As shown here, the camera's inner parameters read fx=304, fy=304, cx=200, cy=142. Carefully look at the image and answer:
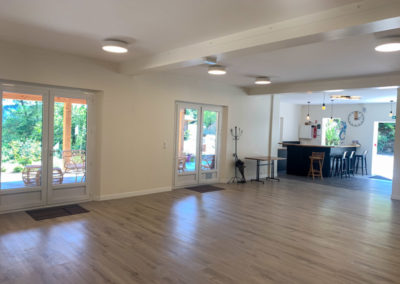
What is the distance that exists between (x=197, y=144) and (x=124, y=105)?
2.25 m

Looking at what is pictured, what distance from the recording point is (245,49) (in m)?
3.66

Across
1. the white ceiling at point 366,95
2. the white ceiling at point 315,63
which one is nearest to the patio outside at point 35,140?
the white ceiling at point 315,63

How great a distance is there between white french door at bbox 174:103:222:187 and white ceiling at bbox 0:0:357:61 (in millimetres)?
2869

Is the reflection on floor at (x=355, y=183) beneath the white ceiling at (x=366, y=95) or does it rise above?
beneath

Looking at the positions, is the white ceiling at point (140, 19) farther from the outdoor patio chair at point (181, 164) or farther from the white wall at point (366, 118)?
the white wall at point (366, 118)

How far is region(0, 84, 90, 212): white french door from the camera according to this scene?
4.75 meters

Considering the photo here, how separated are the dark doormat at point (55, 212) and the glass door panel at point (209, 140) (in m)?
3.34

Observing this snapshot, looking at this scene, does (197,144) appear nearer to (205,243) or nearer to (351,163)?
(205,243)

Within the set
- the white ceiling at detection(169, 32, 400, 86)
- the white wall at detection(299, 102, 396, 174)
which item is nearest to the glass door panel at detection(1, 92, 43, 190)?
the white ceiling at detection(169, 32, 400, 86)

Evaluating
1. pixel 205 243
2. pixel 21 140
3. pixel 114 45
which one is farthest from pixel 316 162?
pixel 21 140

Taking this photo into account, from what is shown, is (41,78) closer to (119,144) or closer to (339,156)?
(119,144)

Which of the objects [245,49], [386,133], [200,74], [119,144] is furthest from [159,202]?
[386,133]

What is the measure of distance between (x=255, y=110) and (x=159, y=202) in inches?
169

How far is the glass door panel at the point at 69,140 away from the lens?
206 inches
